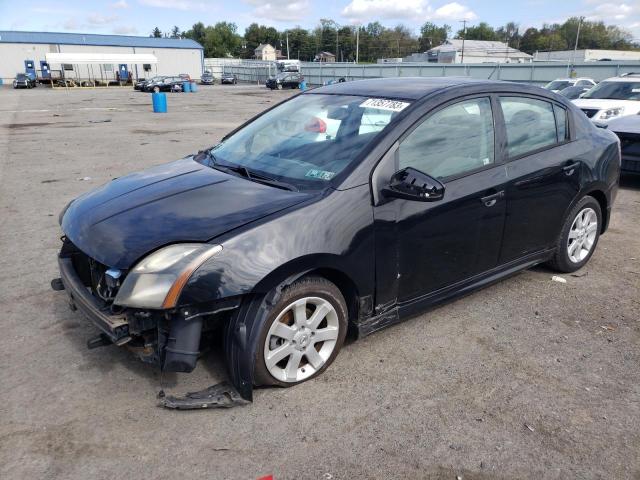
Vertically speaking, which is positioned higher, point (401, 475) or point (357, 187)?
point (357, 187)

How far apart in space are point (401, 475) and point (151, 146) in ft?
38.8

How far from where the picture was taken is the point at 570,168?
4.25m

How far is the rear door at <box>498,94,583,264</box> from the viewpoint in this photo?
3.84 metres

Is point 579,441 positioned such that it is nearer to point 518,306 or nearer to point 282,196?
point 518,306

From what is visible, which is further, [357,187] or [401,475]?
[357,187]

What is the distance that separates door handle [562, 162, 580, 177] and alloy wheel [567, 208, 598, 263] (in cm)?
46

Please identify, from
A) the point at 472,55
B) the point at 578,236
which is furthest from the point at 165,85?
the point at 472,55

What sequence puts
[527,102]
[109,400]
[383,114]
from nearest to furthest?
[109,400] → [383,114] → [527,102]

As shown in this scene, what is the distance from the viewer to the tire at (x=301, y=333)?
284 cm

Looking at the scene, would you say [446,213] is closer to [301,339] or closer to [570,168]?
[301,339]

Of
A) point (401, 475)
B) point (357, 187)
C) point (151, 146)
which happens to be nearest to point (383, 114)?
point (357, 187)

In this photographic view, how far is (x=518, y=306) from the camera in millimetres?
4141

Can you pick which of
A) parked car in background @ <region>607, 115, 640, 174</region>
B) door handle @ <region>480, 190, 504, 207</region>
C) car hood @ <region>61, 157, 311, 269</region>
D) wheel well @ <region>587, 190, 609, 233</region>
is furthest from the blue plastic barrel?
door handle @ <region>480, 190, 504, 207</region>

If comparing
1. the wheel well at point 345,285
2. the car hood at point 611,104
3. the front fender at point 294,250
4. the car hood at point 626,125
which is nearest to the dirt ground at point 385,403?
the wheel well at point 345,285
